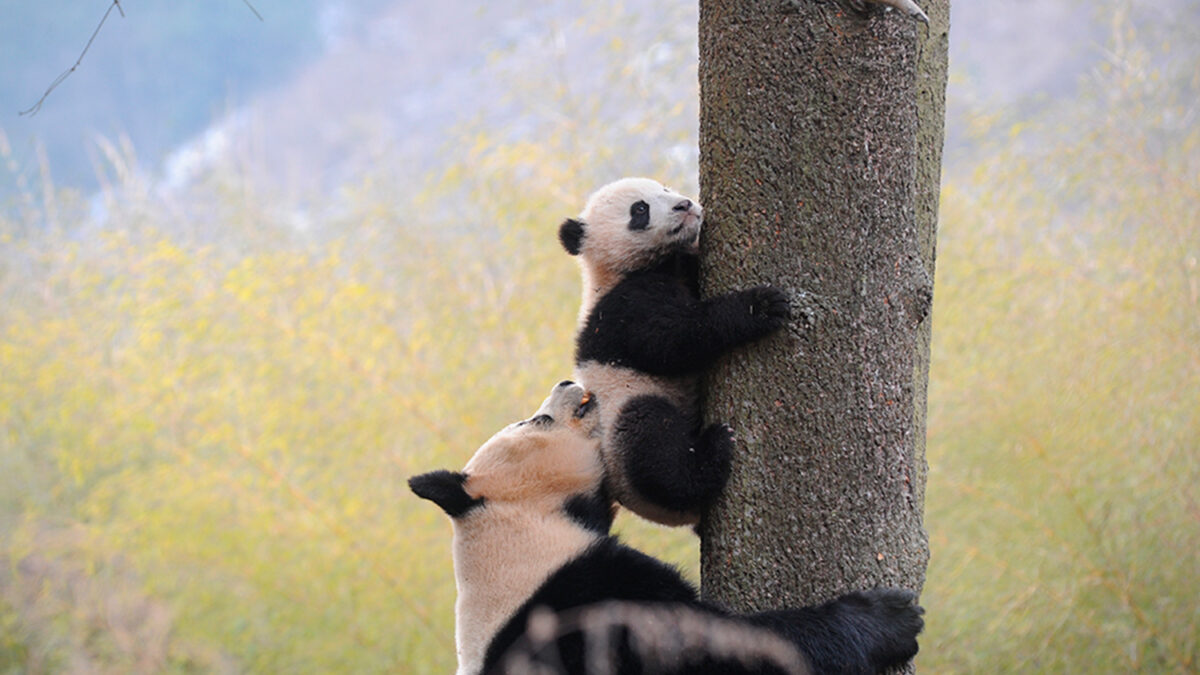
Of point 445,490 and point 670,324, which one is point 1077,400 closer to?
point 670,324

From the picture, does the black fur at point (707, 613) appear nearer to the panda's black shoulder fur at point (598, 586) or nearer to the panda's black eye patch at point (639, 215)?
the panda's black shoulder fur at point (598, 586)

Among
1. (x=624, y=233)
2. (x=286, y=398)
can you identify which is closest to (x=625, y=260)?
(x=624, y=233)

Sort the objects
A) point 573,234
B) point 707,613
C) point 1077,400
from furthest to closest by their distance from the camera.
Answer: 1. point 1077,400
2. point 573,234
3. point 707,613

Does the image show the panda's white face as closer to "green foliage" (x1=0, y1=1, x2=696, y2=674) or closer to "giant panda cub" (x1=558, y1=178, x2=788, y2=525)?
"giant panda cub" (x1=558, y1=178, x2=788, y2=525)

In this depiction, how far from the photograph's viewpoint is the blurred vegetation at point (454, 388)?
347cm

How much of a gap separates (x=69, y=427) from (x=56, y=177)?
5.43 ft

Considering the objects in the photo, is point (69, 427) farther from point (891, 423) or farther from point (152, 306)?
point (891, 423)

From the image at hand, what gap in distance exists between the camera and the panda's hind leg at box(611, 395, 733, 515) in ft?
5.55

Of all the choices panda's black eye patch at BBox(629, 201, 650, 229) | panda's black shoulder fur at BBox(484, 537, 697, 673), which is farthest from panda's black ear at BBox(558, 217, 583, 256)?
panda's black shoulder fur at BBox(484, 537, 697, 673)

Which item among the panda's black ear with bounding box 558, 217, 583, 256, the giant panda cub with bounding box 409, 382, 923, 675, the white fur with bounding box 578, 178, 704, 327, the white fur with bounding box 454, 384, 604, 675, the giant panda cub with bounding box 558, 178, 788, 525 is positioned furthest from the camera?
the panda's black ear with bounding box 558, 217, 583, 256

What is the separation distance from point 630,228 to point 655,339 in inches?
→ 17.0

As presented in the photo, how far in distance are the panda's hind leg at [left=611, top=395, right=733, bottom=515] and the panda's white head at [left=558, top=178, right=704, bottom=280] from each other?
402 mm

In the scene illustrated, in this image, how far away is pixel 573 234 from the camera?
2293 mm

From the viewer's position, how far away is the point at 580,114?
4.10m
